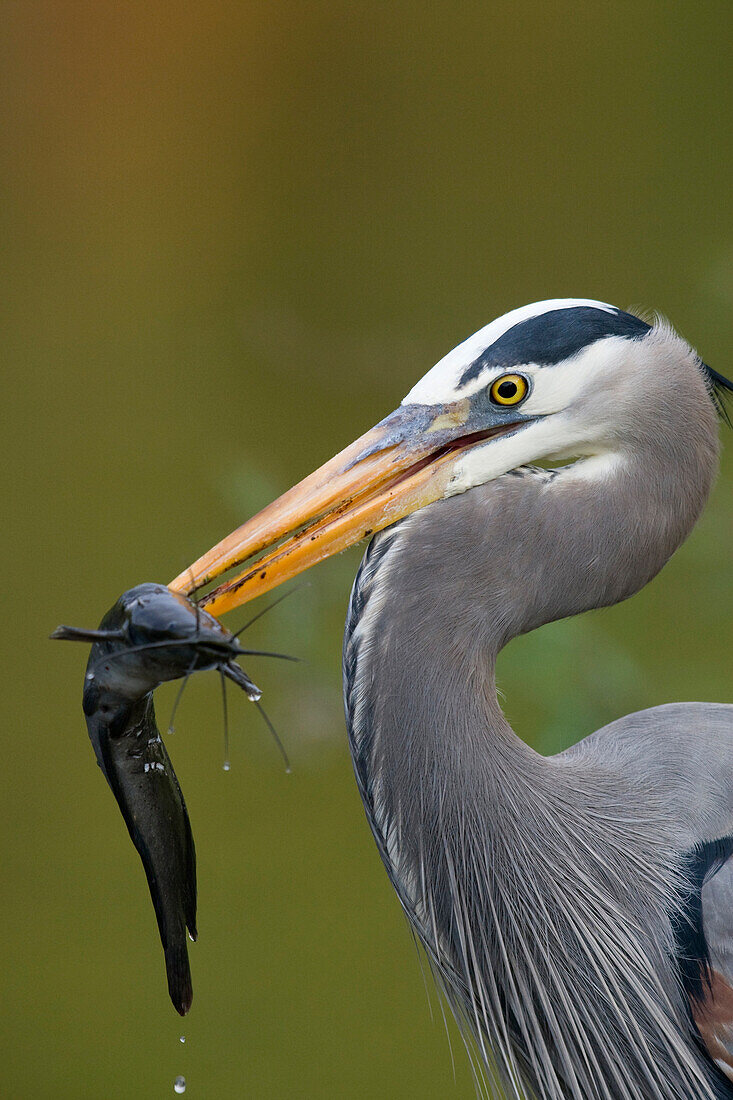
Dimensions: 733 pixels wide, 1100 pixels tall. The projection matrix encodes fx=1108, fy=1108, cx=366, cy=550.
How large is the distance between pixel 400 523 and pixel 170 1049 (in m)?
1.56

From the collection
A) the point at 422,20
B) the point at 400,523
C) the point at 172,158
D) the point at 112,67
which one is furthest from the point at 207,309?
the point at 400,523

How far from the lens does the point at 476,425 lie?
3.26ft

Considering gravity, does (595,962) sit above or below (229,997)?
above

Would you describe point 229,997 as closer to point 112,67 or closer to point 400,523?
point 400,523

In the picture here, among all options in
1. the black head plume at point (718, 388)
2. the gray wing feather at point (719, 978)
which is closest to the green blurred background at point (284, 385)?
the black head plume at point (718, 388)

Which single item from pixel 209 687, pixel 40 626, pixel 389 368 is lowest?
pixel 209 687

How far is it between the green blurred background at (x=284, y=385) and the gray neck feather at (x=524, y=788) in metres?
1.19

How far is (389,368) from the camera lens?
220 cm

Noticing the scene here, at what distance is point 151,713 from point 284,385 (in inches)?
52.6

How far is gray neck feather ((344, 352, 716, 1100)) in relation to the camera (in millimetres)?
974

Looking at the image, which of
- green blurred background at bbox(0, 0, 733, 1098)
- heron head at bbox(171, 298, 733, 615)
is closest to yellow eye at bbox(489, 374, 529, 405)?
heron head at bbox(171, 298, 733, 615)

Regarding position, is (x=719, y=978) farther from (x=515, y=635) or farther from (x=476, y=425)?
(x=476, y=425)

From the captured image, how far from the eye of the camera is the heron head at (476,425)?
38.8 inches

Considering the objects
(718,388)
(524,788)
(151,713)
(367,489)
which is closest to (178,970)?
(151,713)
